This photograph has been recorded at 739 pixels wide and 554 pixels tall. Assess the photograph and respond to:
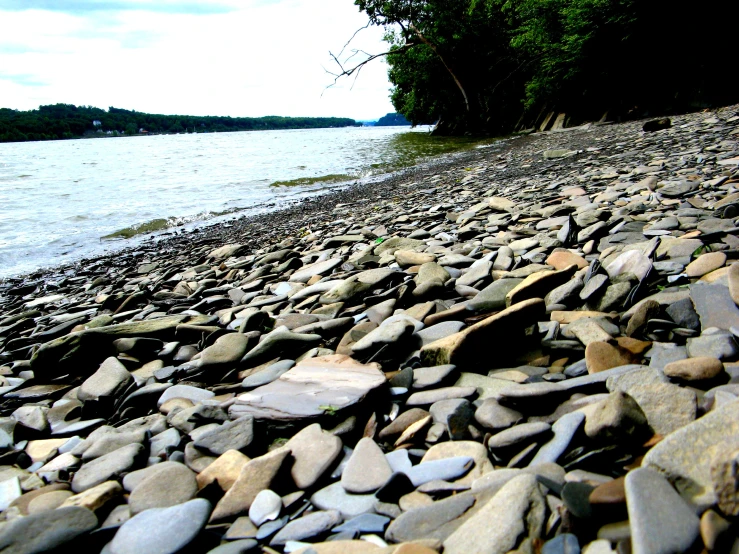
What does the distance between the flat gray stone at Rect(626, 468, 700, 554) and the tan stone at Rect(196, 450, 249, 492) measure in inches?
46.5

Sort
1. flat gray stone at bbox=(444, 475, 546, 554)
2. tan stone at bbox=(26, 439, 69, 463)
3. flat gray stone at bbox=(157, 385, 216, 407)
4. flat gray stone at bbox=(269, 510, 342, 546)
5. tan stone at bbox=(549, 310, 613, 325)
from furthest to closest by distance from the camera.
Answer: flat gray stone at bbox=(157, 385, 216, 407), tan stone at bbox=(549, 310, 613, 325), tan stone at bbox=(26, 439, 69, 463), flat gray stone at bbox=(269, 510, 342, 546), flat gray stone at bbox=(444, 475, 546, 554)

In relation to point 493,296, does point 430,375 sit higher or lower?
lower

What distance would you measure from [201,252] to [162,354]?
4071 mm

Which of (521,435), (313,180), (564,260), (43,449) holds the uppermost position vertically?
(313,180)

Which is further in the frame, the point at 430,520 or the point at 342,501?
the point at 342,501

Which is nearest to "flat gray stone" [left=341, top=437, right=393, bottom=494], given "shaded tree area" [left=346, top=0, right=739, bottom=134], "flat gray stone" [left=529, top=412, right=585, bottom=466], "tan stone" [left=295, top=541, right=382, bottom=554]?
"tan stone" [left=295, top=541, right=382, bottom=554]

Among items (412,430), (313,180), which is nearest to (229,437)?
(412,430)

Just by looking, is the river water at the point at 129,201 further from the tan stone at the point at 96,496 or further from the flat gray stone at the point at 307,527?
the flat gray stone at the point at 307,527

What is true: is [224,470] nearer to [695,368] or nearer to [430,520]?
[430,520]

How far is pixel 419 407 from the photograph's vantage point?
178cm

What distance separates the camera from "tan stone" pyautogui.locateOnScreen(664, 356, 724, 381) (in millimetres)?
1431

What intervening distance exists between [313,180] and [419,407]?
46.1ft

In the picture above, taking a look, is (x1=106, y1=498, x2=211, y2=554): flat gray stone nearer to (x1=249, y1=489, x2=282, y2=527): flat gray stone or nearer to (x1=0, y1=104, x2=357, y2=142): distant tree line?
(x1=249, y1=489, x2=282, y2=527): flat gray stone

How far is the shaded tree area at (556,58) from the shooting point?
16.2 m
